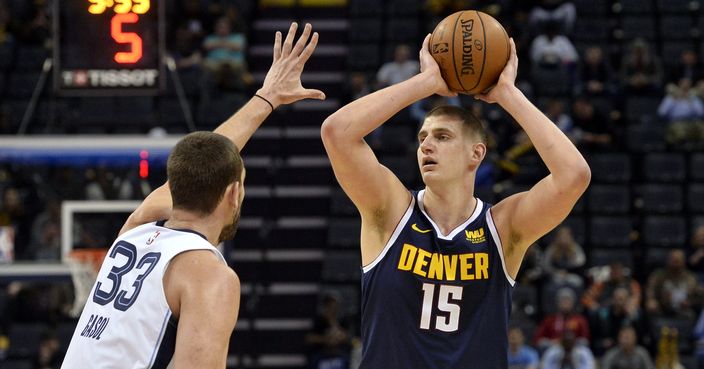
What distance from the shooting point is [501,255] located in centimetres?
479

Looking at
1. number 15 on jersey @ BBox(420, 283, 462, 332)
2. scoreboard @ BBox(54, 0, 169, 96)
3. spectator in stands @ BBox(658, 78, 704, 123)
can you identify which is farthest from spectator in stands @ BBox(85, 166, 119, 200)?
spectator in stands @ BBox(658, 78, 704, 123)

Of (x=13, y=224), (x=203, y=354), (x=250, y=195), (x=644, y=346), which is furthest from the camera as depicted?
(x=250, y=195)

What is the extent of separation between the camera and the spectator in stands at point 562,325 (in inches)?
506

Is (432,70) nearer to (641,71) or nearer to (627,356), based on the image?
(627,356)

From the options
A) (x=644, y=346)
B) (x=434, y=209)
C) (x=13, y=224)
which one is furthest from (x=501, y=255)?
(x=644, y=346)

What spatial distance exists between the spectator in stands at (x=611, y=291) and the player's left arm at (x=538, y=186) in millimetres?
8651

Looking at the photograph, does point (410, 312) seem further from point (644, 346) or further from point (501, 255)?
point (644, 346)

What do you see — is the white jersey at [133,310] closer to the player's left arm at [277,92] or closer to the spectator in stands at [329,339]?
the player's left arm at [277,92]

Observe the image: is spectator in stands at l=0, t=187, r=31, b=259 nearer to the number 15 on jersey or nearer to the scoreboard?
the scoreboard

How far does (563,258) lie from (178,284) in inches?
421

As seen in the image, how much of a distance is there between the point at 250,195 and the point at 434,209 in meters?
11.1

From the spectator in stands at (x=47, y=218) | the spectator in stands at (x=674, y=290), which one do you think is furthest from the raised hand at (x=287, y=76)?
the spectator in stands at (x=674, y=290)

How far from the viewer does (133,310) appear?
12.1 ft

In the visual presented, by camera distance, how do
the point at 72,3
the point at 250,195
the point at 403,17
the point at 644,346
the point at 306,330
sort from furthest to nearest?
the point at 403,17 < the point at 250,195 < the point at 306,330 < the point at 644,346 < the point at 72,3
